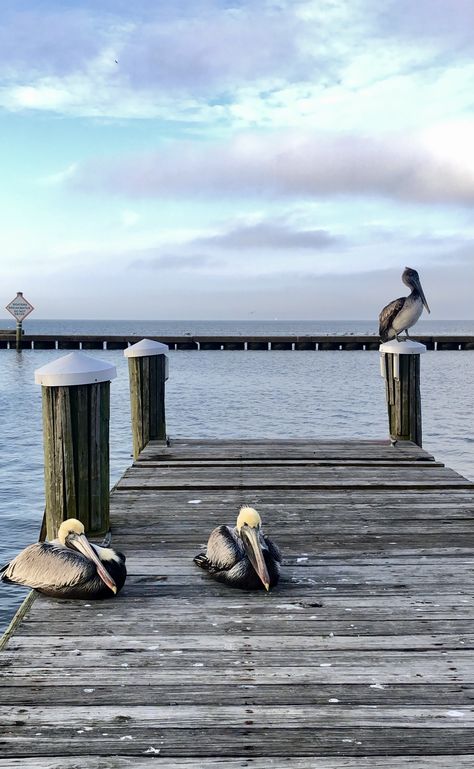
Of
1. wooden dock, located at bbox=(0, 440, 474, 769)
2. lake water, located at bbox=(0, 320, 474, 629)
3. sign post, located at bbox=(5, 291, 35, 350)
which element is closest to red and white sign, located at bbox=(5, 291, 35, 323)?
sign post, located at bbox=(5, 291, 35, 350)

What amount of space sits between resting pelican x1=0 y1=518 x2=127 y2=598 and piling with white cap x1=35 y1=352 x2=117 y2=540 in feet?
3.07

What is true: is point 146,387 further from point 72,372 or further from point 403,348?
point 72,372

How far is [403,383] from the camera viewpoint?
7777 mm

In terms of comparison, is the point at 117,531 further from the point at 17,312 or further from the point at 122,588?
the point at 17,312

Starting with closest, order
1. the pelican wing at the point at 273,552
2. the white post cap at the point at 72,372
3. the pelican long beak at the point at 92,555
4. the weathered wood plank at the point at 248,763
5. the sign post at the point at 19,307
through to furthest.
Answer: the weathered wood plank at the point at 248,763 < the pelican long beak at the point at 92,555 < the pelican wing at the point at 273,552 < the white post cap at the point at 72,372 < the sign post at the point at 19,307

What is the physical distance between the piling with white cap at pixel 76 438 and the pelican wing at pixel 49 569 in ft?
3.14

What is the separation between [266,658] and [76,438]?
208 cm

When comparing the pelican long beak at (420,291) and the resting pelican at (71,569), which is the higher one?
the pelican long beak at (420,291)

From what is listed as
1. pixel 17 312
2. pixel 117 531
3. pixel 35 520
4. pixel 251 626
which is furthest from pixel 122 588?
pixel 17 312

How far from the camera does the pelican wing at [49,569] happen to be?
3.43 metres

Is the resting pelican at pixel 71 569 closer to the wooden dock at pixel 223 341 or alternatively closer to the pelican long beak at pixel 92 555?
the pelican long beak at pixel 92 555

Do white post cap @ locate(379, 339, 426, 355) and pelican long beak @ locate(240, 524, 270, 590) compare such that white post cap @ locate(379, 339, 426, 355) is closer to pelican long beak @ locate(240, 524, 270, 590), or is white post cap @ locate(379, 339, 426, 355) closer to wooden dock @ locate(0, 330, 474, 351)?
pelican long beak @ locate(240, 524, 270, 590)

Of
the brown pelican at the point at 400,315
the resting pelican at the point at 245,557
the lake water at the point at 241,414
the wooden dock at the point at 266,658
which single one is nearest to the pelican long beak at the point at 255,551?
the resting pelican at the point at 245,557

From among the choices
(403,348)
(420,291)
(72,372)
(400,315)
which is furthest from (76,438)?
(420,291)
